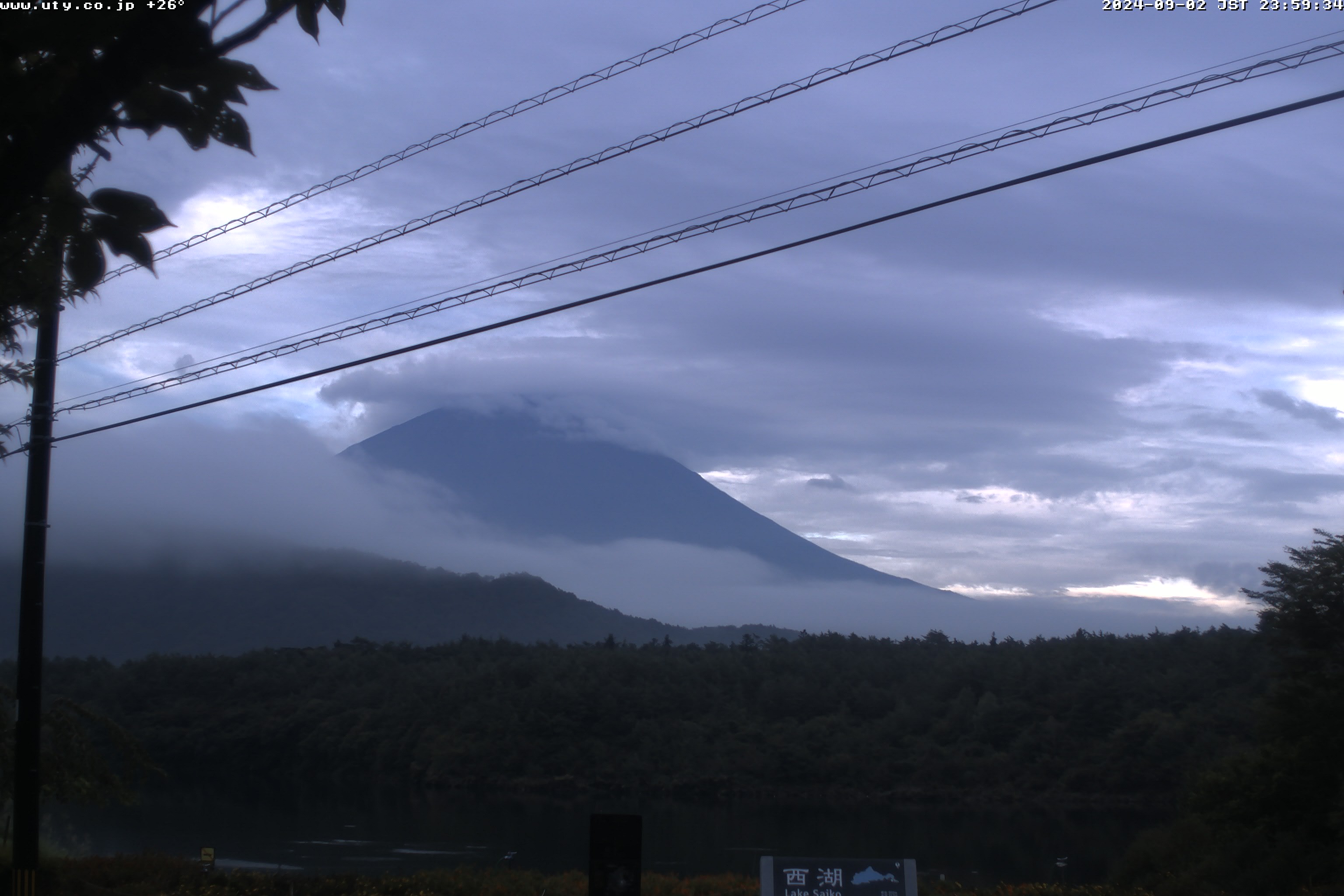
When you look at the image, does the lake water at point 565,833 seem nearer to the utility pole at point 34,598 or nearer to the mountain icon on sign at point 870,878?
the utility pole at point 34,598

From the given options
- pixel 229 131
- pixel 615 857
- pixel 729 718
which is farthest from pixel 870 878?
pixel 729 718

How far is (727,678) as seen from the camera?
244 ft

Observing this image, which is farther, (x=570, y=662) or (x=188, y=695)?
(x=570, y=662)

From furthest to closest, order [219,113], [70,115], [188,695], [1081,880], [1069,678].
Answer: [188,695] → [1069,678] → [1081,880] → [219,113] → [70,115]

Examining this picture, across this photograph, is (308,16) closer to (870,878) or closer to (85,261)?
(85,261)

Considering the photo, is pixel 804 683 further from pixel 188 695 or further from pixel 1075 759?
pixel 188 695

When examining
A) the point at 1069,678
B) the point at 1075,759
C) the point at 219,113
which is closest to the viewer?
the point at 219,113

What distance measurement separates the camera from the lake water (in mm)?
33844

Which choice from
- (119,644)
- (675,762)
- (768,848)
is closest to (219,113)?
(768,848)

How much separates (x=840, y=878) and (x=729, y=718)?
6077cm

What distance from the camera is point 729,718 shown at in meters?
67.8

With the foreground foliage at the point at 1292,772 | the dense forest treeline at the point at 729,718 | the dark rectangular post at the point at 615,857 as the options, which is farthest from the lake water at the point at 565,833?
the dark rectangular post at the point at 615,857

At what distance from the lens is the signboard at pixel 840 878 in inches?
346

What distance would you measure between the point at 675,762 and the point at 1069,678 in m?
25.4
